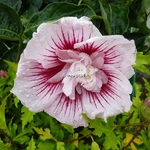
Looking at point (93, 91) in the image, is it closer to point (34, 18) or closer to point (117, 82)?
point (117, 82)

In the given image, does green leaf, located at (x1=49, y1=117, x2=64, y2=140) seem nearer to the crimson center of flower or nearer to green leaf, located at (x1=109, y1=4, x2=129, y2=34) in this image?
the crimson center of flower

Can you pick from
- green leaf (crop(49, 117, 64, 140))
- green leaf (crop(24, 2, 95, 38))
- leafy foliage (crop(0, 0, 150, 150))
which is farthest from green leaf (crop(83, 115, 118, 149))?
green leaf (crop(24, 2, 95, 38))

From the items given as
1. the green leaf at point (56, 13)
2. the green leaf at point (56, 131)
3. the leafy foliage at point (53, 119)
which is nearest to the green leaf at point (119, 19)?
the leafy foliage at point (53, 119)

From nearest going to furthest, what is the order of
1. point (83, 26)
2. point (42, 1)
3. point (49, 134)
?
point (83, 26) → point (49, 134) → point (42, 1)

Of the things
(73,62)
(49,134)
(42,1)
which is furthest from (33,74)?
(42,1)

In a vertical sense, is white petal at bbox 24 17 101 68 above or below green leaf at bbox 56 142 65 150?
above

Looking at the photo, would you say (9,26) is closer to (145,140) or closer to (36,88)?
(36,88)

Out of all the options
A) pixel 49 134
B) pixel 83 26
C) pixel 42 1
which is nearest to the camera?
pixel 83 26
